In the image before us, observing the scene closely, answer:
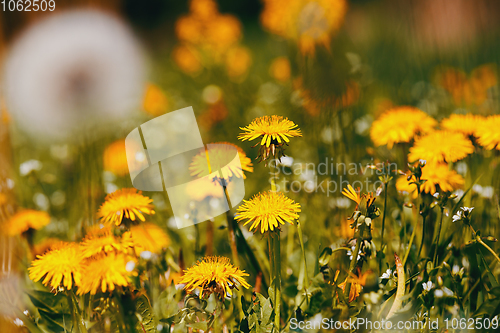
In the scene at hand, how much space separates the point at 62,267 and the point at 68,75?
2.56 ft

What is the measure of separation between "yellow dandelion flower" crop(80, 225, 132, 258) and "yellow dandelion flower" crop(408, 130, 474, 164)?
1.63ft

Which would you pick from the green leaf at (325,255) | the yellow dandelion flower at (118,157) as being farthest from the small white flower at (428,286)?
the yellow dandelion flower at (118,157)

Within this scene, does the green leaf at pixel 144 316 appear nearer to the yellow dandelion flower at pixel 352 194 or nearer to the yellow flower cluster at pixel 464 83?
the yellow dandelion flower at pixel 352 194

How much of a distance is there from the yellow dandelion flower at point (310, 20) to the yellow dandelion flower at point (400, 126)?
0.79ft

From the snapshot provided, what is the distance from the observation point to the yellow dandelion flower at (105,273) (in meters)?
0.45

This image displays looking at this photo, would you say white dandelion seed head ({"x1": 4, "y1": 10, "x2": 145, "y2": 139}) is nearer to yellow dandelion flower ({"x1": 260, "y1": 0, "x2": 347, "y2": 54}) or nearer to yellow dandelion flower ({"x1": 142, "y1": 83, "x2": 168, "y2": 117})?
yellow dandelion flower ({"x1": 142, "y1": 83, "x2": 168, "y2": 117})

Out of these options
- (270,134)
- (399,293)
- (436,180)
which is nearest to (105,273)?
(270,134)

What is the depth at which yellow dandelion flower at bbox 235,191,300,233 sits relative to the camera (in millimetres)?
437

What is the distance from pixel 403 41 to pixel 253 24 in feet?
10.1

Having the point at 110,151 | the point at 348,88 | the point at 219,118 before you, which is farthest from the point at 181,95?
the point at 348,88

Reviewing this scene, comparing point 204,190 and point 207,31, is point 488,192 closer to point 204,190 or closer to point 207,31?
point 204,190

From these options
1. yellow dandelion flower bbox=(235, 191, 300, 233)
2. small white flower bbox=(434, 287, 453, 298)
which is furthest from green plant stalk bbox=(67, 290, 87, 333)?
small white flower bbox=(434, 287, 453, 298)

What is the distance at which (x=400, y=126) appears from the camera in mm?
720

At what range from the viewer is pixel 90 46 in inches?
33.4
